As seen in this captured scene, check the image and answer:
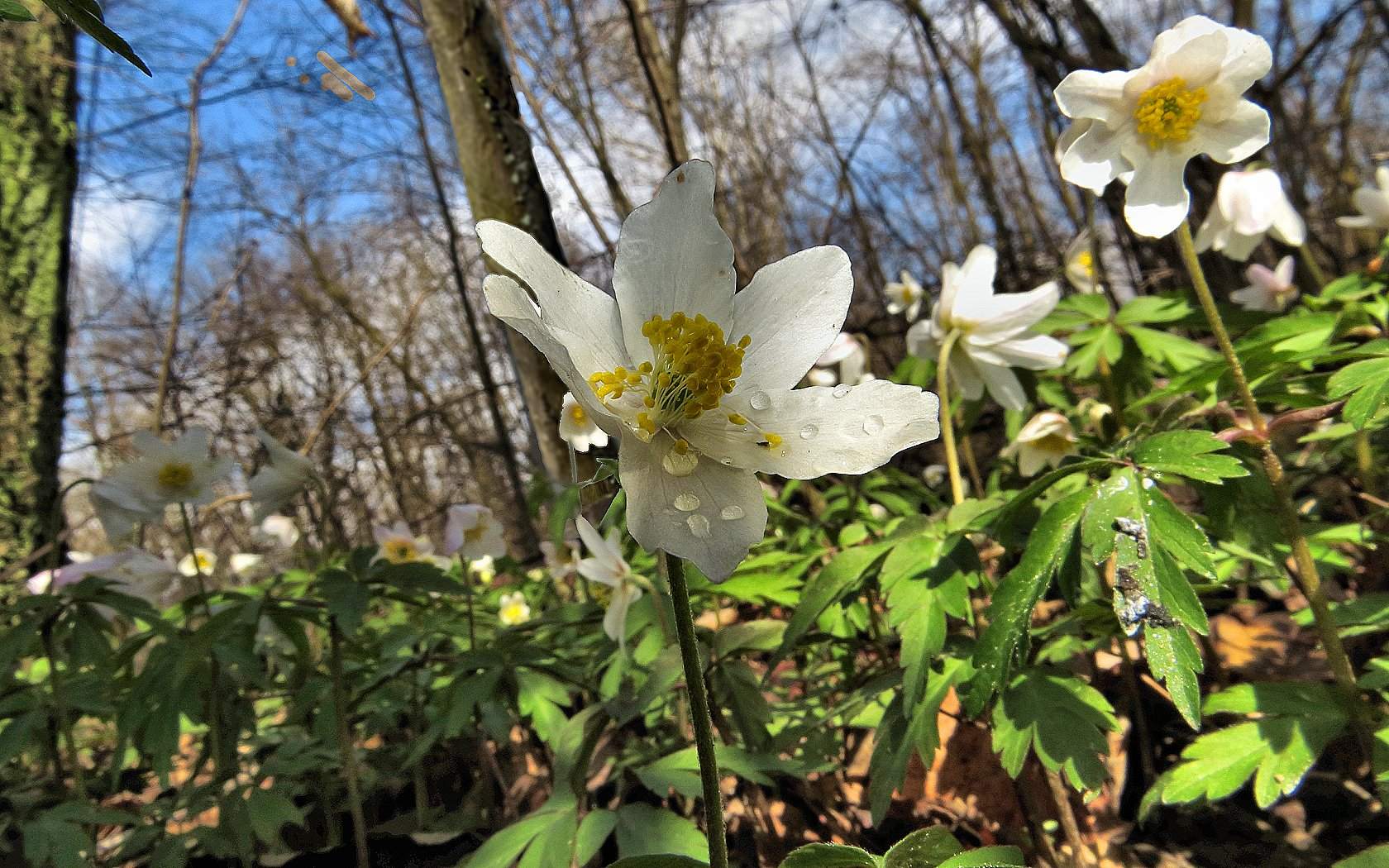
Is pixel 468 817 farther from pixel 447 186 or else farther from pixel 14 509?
pixel 447 186

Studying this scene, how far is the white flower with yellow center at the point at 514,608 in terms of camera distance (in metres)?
3.48

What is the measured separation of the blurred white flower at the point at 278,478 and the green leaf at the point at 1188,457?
1696 mm

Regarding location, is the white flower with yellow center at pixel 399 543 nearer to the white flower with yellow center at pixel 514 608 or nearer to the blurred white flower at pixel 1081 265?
the white flower with yellow center at pixel 514 608

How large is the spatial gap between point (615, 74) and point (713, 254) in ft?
20.9

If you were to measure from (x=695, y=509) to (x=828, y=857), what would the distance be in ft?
1.33

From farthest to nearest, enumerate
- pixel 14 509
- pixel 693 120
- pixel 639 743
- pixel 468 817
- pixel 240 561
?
pixel 693 120, pixel 240 561, pixel 14 509, pixel 639 743, pixel 468 817

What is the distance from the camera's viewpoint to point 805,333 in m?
0.88

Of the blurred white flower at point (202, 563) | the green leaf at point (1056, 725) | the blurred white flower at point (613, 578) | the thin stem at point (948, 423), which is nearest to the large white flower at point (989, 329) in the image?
the thin stem at point (948, 423)

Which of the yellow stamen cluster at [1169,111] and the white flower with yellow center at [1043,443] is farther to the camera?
the white flower with yellow center at [1043,443]

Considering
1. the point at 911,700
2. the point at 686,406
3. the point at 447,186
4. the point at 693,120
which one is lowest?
the point at 911,700

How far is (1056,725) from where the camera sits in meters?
1.15

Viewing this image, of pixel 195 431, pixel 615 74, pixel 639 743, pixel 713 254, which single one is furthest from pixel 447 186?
pixel 713 254

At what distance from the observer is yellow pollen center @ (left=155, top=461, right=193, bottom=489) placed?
2076mm

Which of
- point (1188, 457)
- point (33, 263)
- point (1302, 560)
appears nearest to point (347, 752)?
point (1188, 457)
